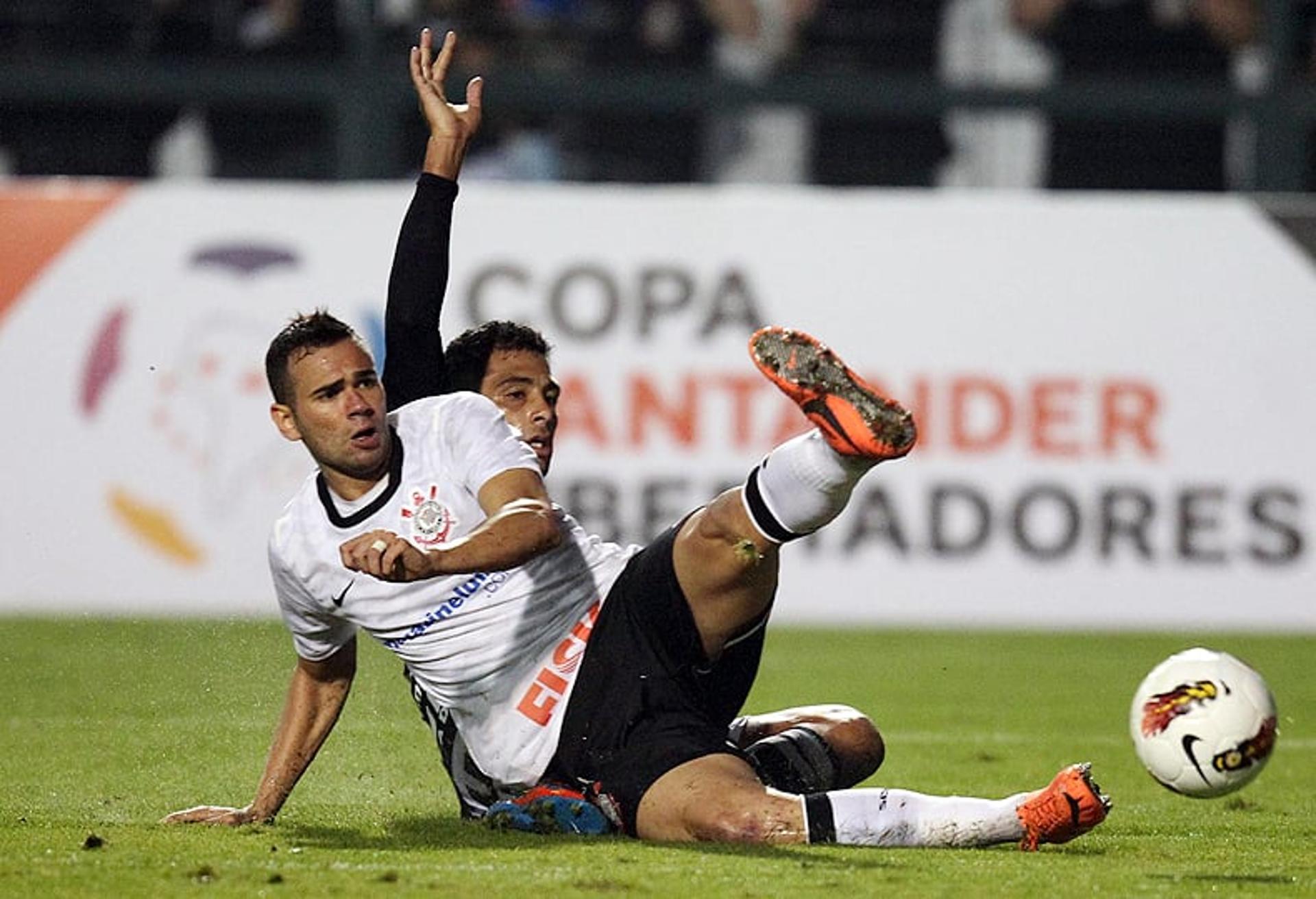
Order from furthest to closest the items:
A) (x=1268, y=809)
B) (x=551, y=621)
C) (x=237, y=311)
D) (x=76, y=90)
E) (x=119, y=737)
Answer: (x=76, y=90), (x=237, y=311), (x=119, y=737), (x=1268, y=809), (x=551, y=621)

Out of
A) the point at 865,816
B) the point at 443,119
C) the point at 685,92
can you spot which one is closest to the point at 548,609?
the point at 865,816

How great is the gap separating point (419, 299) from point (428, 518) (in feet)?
3.22

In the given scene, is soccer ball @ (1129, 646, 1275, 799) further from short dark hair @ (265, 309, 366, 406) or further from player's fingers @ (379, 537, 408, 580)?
short dark hair @ (265, 309, 366, 406)

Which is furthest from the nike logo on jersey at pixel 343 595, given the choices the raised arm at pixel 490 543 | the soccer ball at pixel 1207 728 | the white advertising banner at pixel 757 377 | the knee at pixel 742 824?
the white advertising banner at pixel 757 377

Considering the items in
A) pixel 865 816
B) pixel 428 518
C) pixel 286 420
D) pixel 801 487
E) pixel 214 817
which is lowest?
pixel 214 817

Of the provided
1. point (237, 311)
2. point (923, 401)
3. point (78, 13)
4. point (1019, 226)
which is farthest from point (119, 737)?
point (78, 13)

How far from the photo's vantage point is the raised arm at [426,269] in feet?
22.0

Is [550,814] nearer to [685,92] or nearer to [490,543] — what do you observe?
[490,543]

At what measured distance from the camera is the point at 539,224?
12242 mm

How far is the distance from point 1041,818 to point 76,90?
9789mm

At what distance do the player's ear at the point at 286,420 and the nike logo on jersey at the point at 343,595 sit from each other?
1.36ft

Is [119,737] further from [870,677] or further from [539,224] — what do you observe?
[539,224]

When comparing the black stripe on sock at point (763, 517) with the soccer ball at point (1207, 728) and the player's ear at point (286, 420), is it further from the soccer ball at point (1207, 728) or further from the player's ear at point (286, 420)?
the player's ear at point (286, 420)

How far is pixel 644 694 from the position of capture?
594cm
